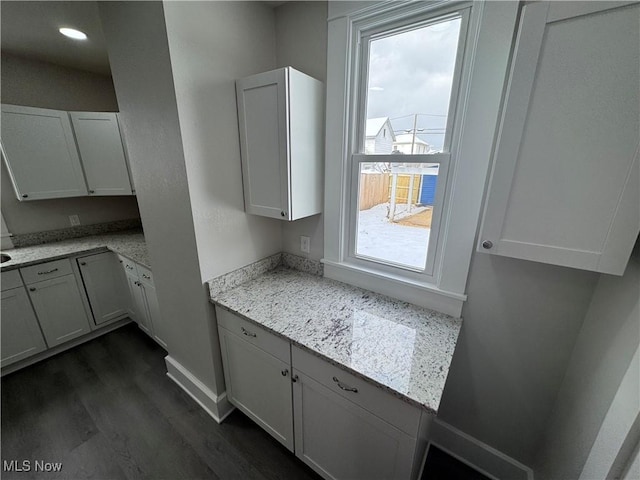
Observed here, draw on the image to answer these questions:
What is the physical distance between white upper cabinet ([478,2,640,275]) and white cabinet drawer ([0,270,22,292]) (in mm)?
3154

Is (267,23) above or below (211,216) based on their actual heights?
above

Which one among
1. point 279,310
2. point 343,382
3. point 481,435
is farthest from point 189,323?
point 481,435

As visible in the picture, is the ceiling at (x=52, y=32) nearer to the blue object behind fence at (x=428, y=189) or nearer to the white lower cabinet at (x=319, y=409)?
the white lower cabinet at (x=319, y=409)

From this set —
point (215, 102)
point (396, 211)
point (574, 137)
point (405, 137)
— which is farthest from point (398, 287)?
point (215, 102)

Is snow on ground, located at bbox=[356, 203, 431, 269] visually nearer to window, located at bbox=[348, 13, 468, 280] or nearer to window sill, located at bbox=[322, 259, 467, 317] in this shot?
window, located at bbox=[348, 13, 468, 280]

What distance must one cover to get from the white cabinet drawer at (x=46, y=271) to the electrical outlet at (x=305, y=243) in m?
2.08

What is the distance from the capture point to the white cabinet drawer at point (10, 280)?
184 cm

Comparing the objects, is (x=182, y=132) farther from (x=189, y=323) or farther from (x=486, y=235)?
(x=486, y=235)

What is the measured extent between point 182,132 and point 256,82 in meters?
0.46

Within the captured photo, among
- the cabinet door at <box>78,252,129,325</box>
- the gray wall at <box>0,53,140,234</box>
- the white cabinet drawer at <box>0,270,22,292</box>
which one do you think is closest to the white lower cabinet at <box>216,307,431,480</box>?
the cabinet door at <box>78,252,129,325</box>

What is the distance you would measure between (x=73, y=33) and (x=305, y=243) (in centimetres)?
225

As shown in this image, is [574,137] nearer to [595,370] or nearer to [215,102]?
[595,370]

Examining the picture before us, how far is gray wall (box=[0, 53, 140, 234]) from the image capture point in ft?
6.97

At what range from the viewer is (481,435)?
1390 mm
